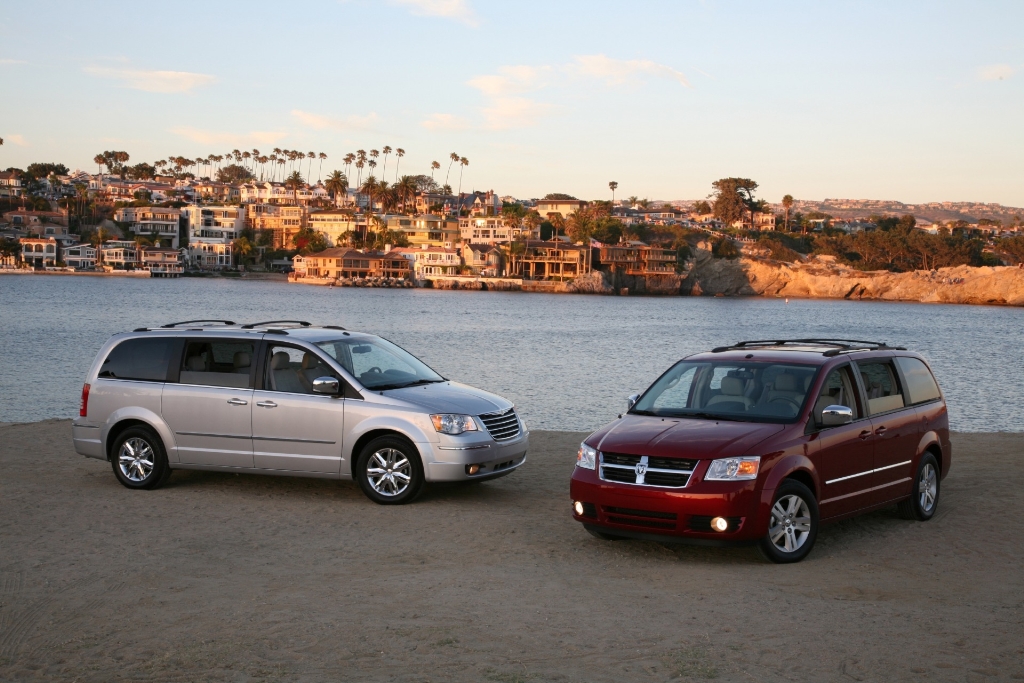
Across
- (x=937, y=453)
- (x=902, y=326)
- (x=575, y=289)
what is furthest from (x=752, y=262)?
(x=937, y=453)

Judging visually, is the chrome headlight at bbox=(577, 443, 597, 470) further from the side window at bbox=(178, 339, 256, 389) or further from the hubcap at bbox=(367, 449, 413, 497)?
the side window at bbox=(178, 339, 256, 389)

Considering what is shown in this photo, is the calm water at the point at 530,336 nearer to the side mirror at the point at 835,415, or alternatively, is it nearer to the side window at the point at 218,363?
the side window at the point at 218,363

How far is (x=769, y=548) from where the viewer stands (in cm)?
820

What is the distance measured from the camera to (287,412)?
10.7m

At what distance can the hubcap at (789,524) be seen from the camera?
8.26 metres

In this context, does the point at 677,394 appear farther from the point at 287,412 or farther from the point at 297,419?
the point at 287,412

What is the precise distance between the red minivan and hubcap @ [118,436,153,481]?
Answer: 212 inches

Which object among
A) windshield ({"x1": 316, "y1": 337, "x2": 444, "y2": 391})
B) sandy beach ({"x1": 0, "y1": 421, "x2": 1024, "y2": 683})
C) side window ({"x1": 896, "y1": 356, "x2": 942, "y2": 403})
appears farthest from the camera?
windshield ({"x1": 316, "y1": 337, "x2": 444, "y2": 391})

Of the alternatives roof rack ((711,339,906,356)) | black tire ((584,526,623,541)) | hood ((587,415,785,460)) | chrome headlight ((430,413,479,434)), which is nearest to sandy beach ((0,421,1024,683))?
black tire ((584,526,623,541))

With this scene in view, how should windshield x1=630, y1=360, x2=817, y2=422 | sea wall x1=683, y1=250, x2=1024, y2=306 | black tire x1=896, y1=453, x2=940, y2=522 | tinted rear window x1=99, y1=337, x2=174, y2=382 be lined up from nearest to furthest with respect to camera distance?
windshield x1=630, y1=360, x2=817, y2=422 → black tire x1=896, y1=453, x2=940, y2=522 → tinted rear window x1=99, y1=337, x2=174, y2=382 → sea wall x1=683, y1=250, x2=1024, y2=306

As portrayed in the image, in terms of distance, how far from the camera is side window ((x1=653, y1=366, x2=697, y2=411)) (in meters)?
9.23

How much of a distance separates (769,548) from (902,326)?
105510 mm

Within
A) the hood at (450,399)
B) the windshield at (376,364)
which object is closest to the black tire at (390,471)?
the hood at (450,399)

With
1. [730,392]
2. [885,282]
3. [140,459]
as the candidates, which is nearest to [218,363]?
[140,459]
